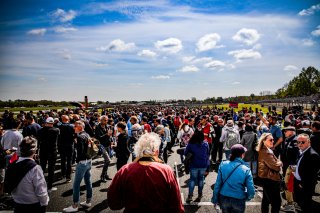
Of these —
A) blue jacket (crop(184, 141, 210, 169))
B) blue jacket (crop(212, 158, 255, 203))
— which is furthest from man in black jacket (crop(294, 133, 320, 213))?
blue jacket (crop(184, 141, 210, 169))

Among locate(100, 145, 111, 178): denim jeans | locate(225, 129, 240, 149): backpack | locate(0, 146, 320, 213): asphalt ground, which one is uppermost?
locate(225, 129, 240, 149): backpack

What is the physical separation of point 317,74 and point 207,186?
84854 millimetres

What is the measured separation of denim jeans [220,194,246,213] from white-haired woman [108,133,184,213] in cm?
155

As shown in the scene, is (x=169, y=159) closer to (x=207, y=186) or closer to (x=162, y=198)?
(x=207, y=186)

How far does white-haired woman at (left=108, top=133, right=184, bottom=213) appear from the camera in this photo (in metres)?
2.35

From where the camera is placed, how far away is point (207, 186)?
716 centimetres

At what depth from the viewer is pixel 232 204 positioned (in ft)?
11.9

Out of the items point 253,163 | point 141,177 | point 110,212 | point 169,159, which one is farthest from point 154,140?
point 169,159

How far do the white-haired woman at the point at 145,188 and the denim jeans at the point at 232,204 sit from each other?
1.55m

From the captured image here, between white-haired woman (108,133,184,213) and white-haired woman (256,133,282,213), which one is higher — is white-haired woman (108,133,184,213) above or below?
above

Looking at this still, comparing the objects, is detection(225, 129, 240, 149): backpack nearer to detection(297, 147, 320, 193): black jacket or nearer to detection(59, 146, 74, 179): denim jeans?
detection(297, 147, 320, 193): black jacket

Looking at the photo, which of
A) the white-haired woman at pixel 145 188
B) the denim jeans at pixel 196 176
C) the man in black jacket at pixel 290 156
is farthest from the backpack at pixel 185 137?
the white-haired woman at pixel 145 188

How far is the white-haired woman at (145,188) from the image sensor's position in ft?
7.70

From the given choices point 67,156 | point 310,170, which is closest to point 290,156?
point 310,170
